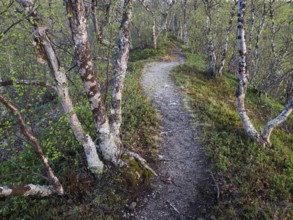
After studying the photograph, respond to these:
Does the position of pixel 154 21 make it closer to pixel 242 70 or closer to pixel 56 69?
pixel 242 70

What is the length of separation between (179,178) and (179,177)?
0.05 meters

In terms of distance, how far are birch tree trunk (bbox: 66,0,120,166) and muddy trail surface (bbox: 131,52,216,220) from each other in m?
1.64

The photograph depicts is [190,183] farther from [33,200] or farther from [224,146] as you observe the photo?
[33,200]

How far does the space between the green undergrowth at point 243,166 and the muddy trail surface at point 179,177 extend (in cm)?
40

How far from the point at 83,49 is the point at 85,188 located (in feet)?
12.3

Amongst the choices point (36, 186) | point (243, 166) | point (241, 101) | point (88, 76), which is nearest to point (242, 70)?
point (241, 101)

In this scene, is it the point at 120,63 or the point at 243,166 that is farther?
the point at 243,166

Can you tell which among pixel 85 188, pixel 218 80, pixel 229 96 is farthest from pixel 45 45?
pixel 218 80

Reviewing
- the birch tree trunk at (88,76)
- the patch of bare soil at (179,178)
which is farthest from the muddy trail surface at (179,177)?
the birch tree trunk at (88,76)

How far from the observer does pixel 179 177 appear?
679cm

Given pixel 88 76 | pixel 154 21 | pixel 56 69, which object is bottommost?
pixel 88 76

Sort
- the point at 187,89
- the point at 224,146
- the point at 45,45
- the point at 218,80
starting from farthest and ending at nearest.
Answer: the point at 218,80 < the point at 187,89 < the point at 224,146 < the point at 45,45

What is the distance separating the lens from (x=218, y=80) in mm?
15070

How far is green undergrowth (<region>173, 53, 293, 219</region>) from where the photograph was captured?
5.46m
